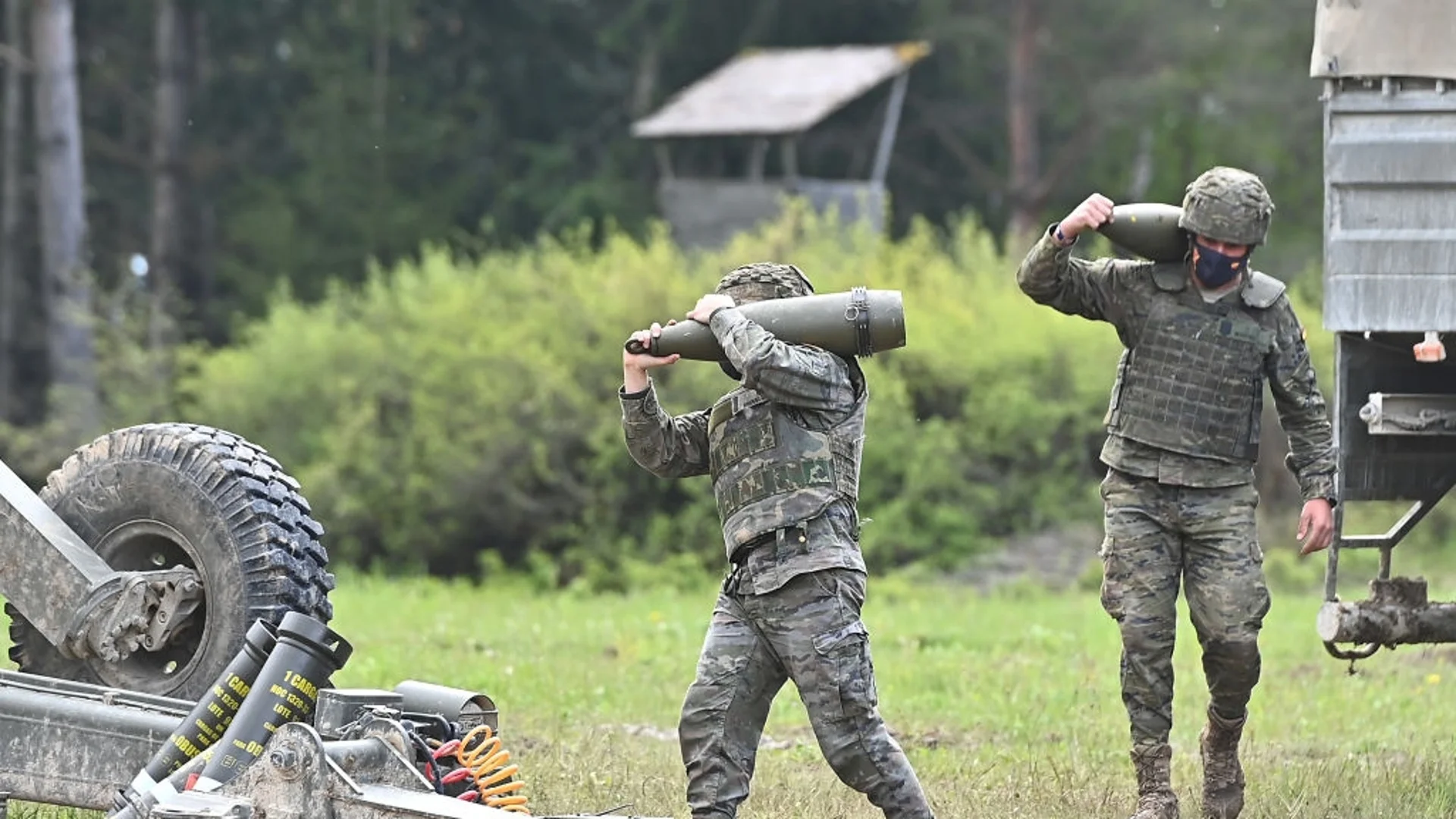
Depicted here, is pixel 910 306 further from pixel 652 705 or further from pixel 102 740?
pixel 102 740

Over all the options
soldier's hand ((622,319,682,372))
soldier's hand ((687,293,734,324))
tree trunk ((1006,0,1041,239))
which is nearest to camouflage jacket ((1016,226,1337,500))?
soldier's hand ((687,293,734,324))

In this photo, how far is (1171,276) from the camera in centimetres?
742

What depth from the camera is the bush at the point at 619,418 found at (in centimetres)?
1880

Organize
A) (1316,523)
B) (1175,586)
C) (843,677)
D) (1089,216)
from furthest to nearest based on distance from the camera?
(1175,586), (1316,523), (1089,216), (843,677)

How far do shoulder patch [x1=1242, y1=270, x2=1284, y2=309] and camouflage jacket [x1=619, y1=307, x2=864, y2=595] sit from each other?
164 centimetres

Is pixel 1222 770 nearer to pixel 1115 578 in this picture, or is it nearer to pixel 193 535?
pixel 1115 578

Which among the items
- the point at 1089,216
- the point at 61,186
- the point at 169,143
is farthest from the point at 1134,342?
the point at 169,143

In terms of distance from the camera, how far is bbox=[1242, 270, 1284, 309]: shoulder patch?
7.33m

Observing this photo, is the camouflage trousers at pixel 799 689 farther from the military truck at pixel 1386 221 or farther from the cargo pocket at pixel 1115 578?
the military truck at pixel 1386 221

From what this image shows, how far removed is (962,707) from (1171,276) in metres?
3.68

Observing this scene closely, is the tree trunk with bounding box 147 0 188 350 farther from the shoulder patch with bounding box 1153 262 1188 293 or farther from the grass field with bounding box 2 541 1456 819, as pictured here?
the shoulder patch with bounding box 1153 262 1188 293

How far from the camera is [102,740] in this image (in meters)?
6.19

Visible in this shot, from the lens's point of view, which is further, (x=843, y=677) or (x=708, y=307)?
(x=708, y=307)

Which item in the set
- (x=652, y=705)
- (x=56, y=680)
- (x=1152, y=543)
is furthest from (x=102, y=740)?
(x=652, y=705)
